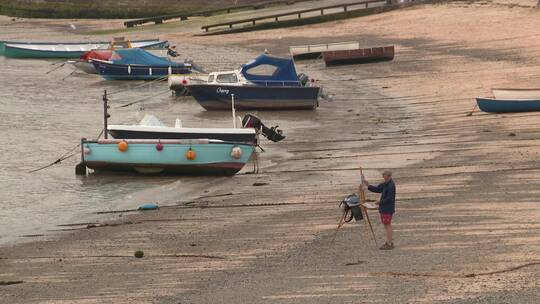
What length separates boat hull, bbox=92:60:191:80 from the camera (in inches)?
2130

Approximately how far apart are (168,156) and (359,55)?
26502 millimetres

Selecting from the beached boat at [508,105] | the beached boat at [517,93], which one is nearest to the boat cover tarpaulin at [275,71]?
the beached boat at [517,93]

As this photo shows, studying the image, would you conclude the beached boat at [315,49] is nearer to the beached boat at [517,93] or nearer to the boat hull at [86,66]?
the boat hull at [86,66]

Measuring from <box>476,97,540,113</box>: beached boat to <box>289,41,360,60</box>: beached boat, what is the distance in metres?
23.2

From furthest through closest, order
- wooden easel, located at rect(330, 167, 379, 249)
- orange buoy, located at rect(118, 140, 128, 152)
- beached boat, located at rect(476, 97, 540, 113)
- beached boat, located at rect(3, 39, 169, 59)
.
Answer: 1. beached boat, located at rect(3, 39, 169, 59)
2. beached boat, located at rect(476, 97, 540, 113)
3. orange buoy, located at rect(118, 140, 128, 152)
4. wooden easel, located at rect(330, 167, 379, 249)

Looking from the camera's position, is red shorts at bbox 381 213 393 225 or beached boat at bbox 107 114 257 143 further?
beached boat at bbox 107 114 257 143

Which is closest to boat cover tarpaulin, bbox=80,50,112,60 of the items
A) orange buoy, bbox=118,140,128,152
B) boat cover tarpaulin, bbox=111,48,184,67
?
boat cover tarpaulin, bbox=111,48,184,67

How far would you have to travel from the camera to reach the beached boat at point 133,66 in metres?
54.3

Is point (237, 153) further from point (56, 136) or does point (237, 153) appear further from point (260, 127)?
point (56, 136)

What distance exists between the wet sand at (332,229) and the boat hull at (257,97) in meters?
1.19

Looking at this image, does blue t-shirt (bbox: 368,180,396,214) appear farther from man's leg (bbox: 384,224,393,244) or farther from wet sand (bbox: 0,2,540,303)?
wet sand (bbox: 0,2,540,303)

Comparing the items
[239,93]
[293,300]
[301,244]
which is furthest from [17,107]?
[293,300]

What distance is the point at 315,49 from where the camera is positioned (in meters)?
58.3

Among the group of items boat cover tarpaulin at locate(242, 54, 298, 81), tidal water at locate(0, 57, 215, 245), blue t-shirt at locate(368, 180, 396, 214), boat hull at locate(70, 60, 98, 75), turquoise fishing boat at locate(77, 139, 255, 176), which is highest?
boat cover tarpaulin at locate(242, 54, 298, 81)
